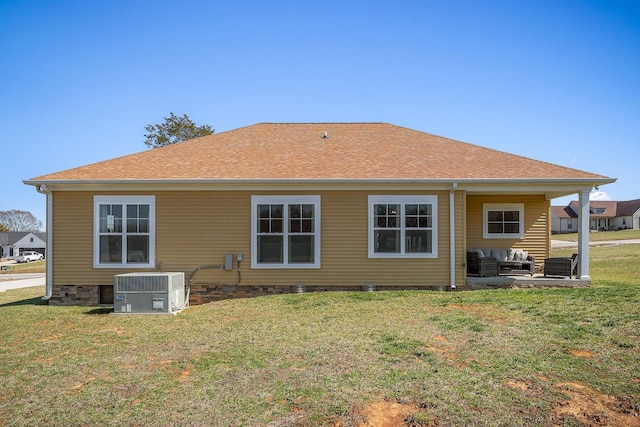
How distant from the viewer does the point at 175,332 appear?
7387 millimetres

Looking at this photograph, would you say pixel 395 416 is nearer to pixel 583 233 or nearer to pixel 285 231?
pixel 285 231

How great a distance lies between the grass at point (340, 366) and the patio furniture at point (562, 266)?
2.34 meters

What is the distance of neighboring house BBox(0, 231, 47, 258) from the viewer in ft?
248

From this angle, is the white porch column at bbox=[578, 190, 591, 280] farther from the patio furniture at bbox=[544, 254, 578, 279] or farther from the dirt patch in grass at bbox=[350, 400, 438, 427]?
the dirt patch in grass at bbox=[350, 400, 438, 427]

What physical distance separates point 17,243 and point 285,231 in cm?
8536

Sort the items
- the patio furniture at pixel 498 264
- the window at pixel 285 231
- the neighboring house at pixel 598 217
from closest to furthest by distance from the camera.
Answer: the window at pixel 285 231
the patio furniture at pixel 498 264
the neighboring house at pixel 598 217

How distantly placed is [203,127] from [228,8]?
22.6 metres

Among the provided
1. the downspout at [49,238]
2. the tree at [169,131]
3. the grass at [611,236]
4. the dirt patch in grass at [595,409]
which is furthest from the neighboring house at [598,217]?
the downspout at [49,238]

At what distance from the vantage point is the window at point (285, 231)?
10.8 meters

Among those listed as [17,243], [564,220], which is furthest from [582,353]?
[17,243]

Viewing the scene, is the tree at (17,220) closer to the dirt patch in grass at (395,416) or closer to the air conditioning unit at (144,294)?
the air conditioning unit at (144,294)

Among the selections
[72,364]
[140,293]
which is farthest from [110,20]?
[72,364]

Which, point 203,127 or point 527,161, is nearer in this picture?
point 527,161

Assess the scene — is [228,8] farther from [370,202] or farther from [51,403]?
[51,403]
